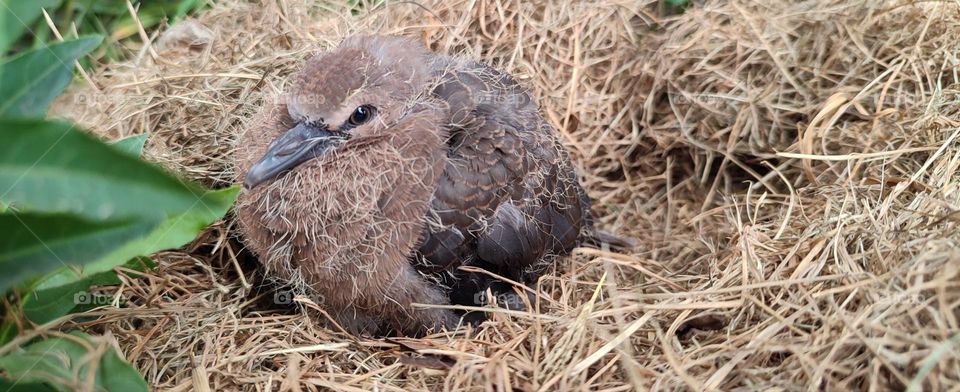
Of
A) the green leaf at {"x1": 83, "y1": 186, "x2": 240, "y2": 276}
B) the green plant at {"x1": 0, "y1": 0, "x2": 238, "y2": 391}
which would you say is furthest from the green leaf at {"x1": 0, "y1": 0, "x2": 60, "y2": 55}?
the green leaf at {"x1": 83, "y1": 186, "x2": 240, "y2": 276}

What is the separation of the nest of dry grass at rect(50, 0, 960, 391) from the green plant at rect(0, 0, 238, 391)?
0.86 feet

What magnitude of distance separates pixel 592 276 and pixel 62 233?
1623mm

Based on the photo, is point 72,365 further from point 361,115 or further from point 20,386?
point 361,115

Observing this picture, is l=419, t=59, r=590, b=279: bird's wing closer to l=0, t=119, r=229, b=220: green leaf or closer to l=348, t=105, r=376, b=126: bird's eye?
l=348, t=105, r=376, b=126: bird's eye

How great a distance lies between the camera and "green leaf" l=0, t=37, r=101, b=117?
159 cm

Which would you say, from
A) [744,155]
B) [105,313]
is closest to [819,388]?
[744,155]

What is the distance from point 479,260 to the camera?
210 centimetres

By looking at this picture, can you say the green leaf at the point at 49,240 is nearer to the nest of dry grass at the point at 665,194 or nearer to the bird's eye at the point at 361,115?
the nest of dry grass at the point at 665,194

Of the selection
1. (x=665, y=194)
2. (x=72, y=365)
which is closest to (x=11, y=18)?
(x=72, y=365)

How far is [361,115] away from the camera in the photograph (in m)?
1.90

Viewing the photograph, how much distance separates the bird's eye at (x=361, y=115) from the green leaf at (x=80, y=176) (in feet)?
2.40

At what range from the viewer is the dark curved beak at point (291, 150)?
1.78 m

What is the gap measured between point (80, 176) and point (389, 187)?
86 cm

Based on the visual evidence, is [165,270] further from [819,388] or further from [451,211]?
[819,388]
